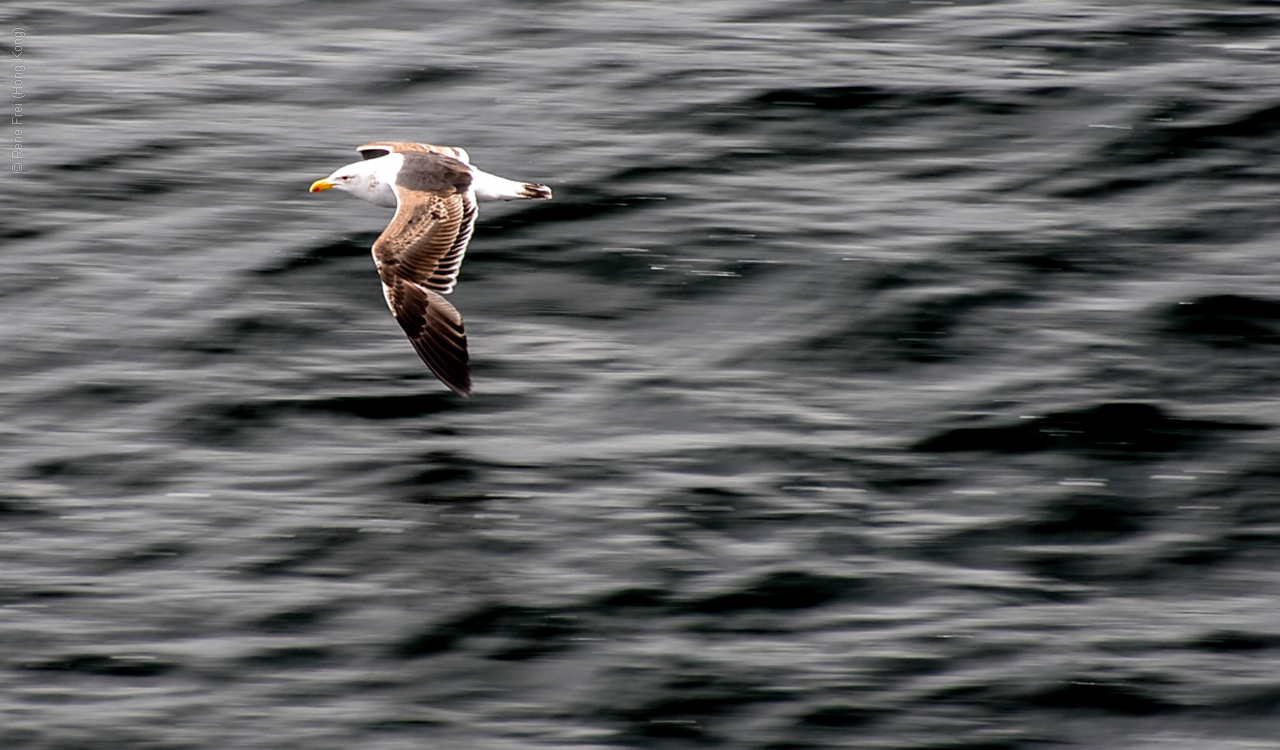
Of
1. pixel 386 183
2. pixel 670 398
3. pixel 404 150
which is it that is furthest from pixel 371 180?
pixel 670 398

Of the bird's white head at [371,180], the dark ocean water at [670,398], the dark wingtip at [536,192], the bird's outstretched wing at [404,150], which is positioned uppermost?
the bird's outstretched wing at [404,150]

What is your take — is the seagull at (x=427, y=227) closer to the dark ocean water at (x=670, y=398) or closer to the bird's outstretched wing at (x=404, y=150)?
the bird's outstretched wing at (x=404, y=150)

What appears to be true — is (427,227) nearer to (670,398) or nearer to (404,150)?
(404,150)

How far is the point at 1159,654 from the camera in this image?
28.1 ft

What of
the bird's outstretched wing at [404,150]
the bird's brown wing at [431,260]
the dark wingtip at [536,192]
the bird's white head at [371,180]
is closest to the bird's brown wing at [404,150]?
the bird's outstretched wing at [404,150]

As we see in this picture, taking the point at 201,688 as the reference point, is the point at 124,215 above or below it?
above

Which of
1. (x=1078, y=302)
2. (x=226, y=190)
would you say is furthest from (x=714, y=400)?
(x=226, y=190)

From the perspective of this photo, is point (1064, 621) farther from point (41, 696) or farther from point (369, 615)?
point (41, 696)

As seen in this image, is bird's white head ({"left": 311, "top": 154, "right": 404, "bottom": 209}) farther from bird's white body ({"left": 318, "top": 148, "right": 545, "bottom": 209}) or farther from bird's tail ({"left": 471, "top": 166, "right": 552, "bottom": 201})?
bird's tail ({"left": 471, "top": 166, "right": 552, "bottom": 201})

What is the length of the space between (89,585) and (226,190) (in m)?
5.69

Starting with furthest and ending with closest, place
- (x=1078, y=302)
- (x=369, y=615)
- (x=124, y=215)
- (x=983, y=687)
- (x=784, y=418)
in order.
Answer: (x=124, y=215)
(x=1078, y=302)
(x=784, y=418)
(x=369, y=615)
(x=983, y=687)

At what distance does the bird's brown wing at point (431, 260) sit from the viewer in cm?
1108

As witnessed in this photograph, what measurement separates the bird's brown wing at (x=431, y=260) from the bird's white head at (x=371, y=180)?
0.45 ft

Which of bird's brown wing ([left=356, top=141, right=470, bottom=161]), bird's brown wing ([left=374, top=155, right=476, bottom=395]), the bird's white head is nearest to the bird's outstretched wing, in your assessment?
bird's brown wing ([left=356, top=141, right=470, bottom=161])
